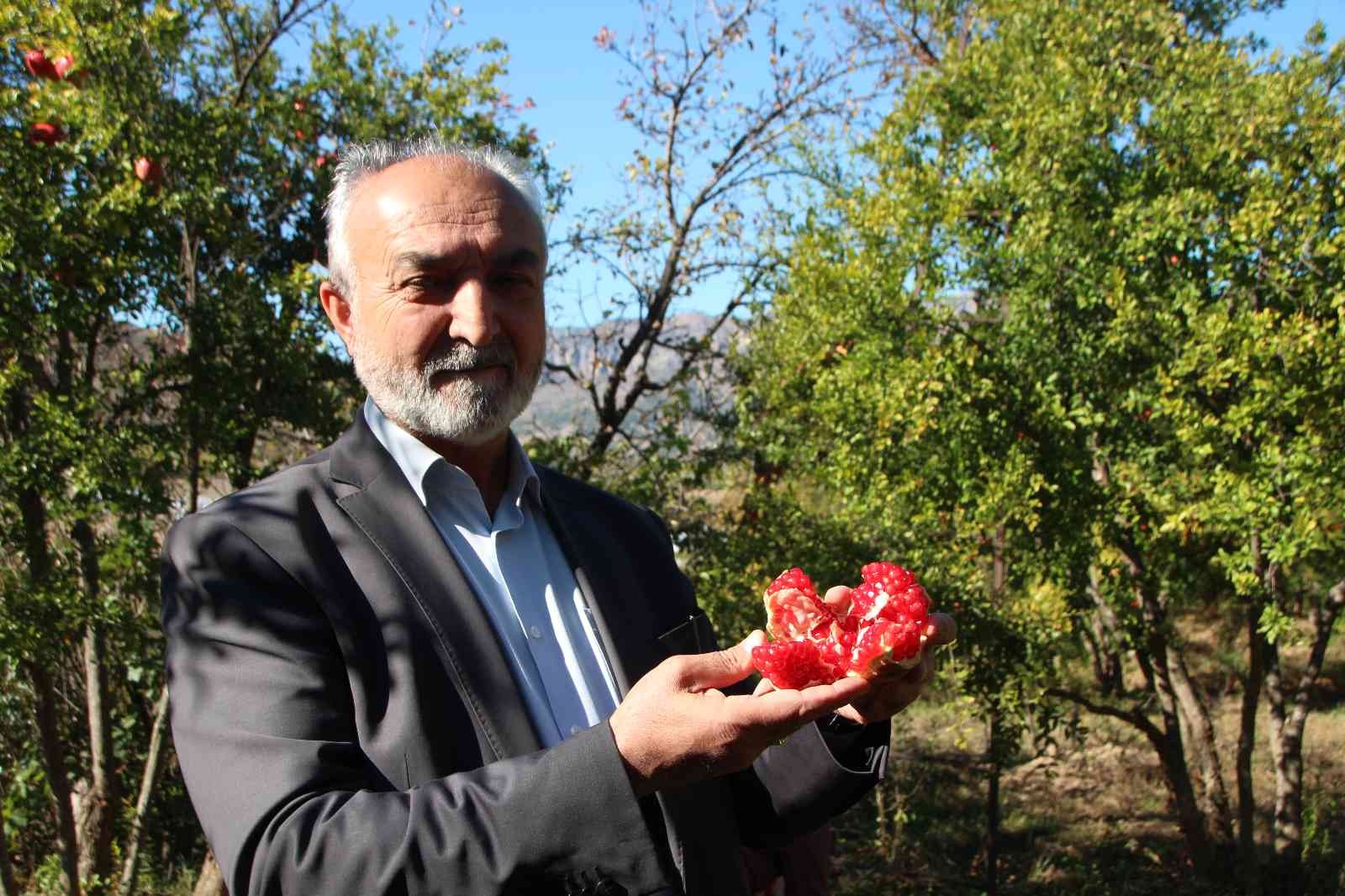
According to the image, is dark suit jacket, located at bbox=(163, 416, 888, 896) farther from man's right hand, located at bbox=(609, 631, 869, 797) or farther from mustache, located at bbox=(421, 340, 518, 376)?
mustache, located at bbox=(421, 340, 518, 376)

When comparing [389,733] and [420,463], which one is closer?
[389,733]

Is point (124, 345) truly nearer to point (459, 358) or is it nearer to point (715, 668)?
point (459, 358)

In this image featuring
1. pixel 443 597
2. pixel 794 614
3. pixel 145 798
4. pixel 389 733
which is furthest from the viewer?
pixel 145 798

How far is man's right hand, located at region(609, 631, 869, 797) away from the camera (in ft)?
4.62

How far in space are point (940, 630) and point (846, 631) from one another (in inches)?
5.9

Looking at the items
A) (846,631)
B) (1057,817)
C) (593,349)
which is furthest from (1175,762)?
(846,631)

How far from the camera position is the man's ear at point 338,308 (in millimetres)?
2039

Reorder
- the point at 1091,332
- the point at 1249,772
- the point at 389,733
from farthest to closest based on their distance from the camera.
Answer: the point at 1249,772 → the point at 1091,332 → the point at 389,733

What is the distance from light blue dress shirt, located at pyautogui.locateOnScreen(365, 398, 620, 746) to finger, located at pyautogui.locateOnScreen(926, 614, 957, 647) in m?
0.53

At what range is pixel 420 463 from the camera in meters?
1.92

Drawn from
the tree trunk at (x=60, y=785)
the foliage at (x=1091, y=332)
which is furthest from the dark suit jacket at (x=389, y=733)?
the foliage at (x=1091, y=332)

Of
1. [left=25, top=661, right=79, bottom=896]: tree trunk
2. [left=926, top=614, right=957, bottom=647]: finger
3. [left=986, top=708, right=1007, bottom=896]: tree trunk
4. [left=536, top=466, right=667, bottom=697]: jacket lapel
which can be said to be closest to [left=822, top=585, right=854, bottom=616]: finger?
[left=926, top=614, right=957, bottom=647]: finger

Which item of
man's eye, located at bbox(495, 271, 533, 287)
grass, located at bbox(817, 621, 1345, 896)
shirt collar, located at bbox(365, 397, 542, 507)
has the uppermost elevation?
man's eye, located at bbox(495, 271, 533, 287)

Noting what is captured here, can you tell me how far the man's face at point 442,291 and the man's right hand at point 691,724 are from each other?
0.69m
